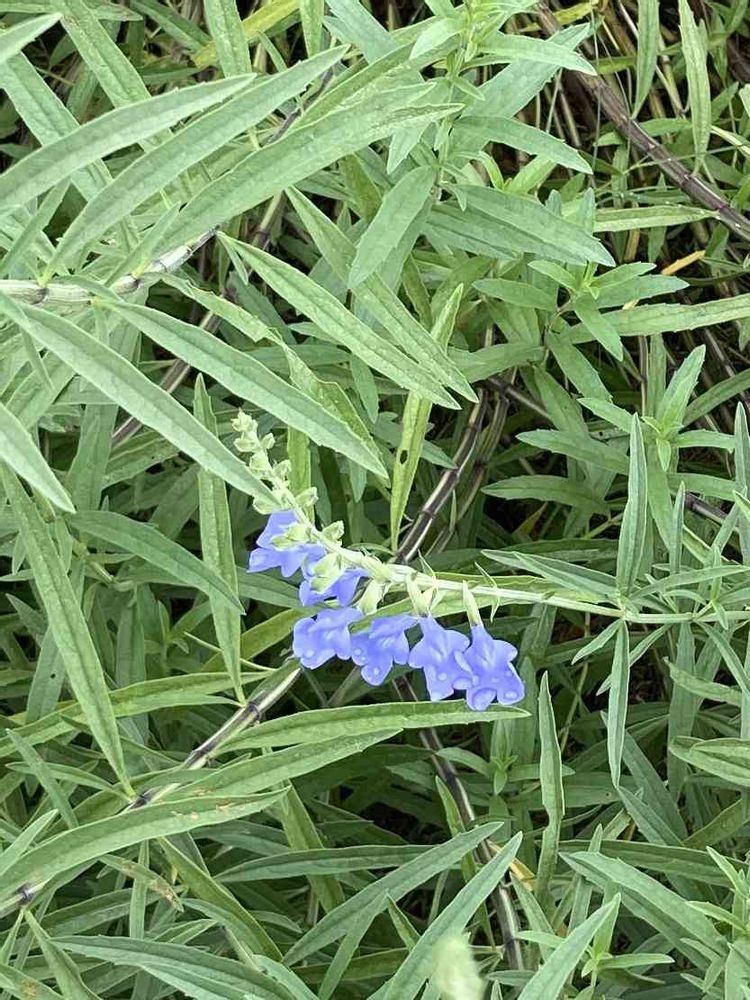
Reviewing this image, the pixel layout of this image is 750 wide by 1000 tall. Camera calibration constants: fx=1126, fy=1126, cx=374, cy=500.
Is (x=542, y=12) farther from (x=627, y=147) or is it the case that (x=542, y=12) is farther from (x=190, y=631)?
(x=190, y=631)

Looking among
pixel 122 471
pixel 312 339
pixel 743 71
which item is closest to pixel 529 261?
pixel 312 339

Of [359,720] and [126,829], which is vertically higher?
[126,829]

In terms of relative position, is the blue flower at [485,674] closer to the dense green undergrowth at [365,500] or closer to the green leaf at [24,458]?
the dense green undergrowth at [365,500]

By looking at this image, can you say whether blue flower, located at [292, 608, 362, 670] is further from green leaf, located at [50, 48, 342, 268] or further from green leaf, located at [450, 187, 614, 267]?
green leaf, located at [450, 187, 614, 267]

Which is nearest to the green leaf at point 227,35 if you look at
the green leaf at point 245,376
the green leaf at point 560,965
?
the green leaf at point 245,376

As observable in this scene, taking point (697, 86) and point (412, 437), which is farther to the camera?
point (697, 86)

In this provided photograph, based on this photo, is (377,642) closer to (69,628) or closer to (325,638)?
(325,638)

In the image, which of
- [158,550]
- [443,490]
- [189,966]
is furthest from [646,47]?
[189,966]
